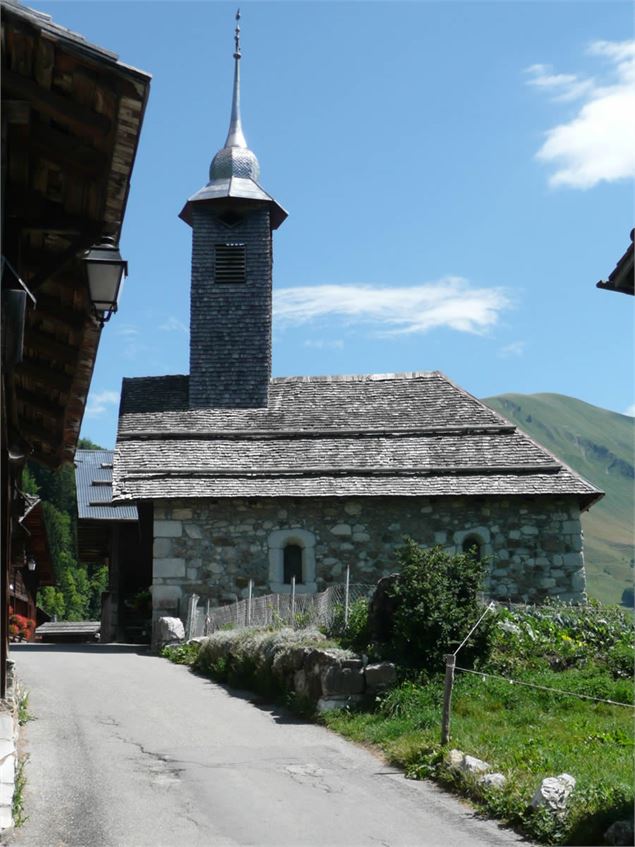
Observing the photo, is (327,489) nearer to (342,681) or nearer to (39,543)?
(342,681)

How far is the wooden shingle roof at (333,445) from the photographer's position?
21.8 metres

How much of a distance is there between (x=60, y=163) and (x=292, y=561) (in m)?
14.9

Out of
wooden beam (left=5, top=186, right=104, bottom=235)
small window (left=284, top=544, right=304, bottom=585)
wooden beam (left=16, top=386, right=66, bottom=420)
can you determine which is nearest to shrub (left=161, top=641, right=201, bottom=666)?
small window (left=284, top=544, right=304, bottom=585)

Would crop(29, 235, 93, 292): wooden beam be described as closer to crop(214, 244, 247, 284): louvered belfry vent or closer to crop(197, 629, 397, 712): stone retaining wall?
crop(197, 629, 397, 712): stone retaining wall

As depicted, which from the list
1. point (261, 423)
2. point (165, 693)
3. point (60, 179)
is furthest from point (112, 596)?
point (60, 179)

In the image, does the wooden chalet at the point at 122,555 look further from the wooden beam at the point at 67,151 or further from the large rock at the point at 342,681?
the wooden beam at the point at 67,151

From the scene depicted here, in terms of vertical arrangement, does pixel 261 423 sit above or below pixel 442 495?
above

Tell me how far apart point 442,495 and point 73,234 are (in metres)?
14.4

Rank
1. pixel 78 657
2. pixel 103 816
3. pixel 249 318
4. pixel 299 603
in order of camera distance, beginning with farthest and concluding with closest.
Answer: pixel 249 318 → pixel 78 657 → pixel 299 603 → pixel 103 816

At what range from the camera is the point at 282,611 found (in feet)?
55.7

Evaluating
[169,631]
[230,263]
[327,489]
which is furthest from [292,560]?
[230,263]

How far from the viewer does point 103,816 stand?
7742 mm

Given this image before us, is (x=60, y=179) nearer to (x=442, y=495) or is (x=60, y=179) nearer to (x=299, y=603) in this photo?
(x=299, y=603)

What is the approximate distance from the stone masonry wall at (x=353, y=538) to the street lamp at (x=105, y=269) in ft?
44.8
